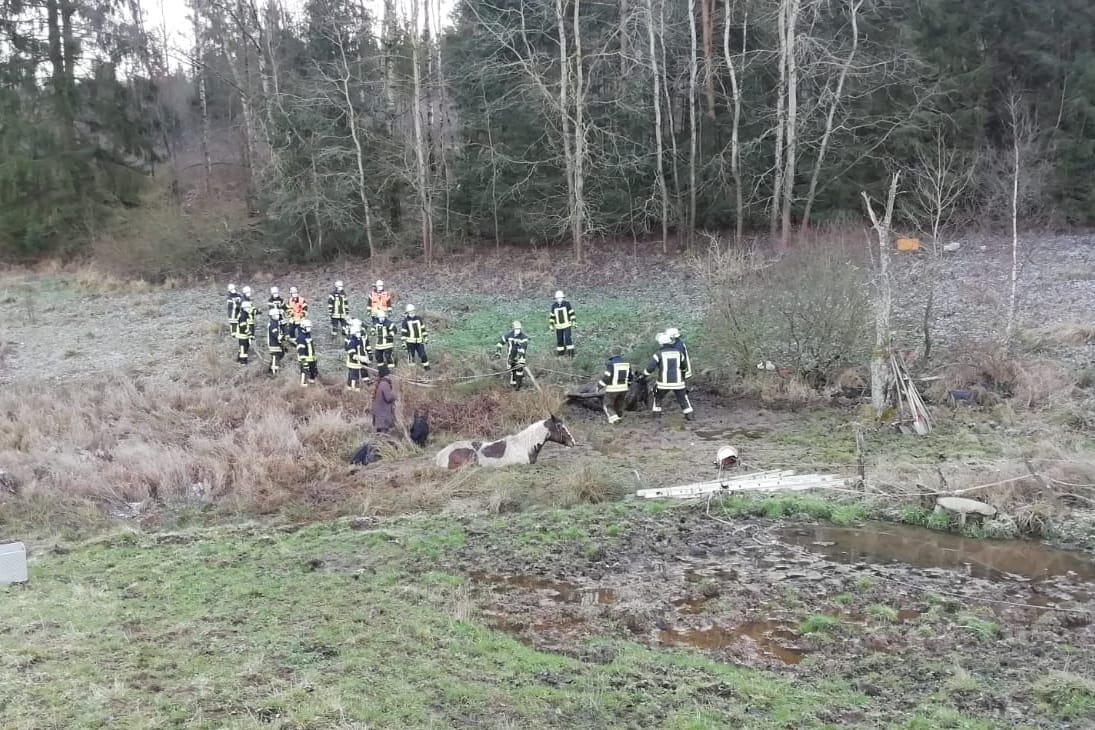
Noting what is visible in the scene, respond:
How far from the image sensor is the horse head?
13.3 m

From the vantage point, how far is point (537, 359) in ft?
62.4

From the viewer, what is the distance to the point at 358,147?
33875 mm

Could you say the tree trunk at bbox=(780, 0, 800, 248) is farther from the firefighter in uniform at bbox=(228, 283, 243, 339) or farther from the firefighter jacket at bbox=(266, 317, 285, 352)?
the firefighter in uniform at bbox=(228, 283, 243, 339)

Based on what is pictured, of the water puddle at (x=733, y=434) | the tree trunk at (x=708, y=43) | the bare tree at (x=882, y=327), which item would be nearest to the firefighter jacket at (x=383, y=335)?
the water puddle at (x=733, y=434)

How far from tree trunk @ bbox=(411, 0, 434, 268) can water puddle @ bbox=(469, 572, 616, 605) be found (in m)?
25.5

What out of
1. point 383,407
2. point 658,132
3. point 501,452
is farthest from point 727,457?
point 658,132

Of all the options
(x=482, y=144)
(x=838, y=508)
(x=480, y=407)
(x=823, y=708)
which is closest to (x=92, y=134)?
(x=482, y=144)

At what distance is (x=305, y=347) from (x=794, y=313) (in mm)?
9783

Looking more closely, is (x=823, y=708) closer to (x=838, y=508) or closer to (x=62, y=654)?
(x=838, y=508)

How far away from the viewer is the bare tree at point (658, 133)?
2859 centimetres

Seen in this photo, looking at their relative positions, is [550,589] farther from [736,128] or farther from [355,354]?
[736,128]

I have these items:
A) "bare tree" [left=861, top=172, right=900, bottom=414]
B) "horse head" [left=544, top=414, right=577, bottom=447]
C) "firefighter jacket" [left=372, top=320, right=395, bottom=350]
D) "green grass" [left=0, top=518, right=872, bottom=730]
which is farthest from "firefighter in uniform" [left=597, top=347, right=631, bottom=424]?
"green grass" [left=0, top=518, right=872, bottom=730]

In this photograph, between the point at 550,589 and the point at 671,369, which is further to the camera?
the point at 671,369

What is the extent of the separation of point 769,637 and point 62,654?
546 cm
